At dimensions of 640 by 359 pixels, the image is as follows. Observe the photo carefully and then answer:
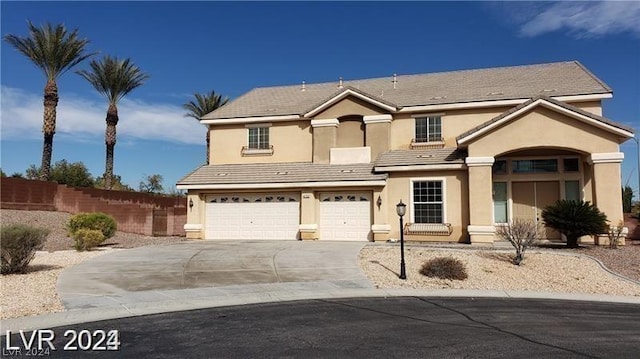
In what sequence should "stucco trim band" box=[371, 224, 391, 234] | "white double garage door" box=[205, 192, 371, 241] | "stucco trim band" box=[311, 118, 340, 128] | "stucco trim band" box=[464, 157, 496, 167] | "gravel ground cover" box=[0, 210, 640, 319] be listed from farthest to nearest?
"stucco trim band" box=[311, 118, 340, 128]
"white double garage door" box=[205, 192, 371, 241]
"stucco trim band" box=[371, 224, 391, 234]
"stucco trim band" box=[464, 157, 496, 167]
"gravel ground cover" box=[0, 210, 640, 319]

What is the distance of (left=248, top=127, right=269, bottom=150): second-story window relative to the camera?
25.5 meters

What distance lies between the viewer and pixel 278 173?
23.4m

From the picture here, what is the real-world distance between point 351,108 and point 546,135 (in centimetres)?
910

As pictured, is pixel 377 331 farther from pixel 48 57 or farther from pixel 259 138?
pixel 48 57

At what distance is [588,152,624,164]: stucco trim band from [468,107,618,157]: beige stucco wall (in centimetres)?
17

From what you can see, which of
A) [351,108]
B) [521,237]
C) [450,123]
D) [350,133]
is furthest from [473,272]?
[351,108]

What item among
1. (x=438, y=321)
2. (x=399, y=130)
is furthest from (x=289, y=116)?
(x=438, y=321)

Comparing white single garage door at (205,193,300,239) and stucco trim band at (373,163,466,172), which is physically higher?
stucco trim band at (373,163,466,172)

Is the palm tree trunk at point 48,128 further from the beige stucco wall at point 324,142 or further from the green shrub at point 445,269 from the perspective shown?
the green shrub at point 445,269

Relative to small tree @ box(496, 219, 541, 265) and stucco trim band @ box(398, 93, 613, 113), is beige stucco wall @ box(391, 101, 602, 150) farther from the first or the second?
small tree @ box(496, 219, 541, 265)

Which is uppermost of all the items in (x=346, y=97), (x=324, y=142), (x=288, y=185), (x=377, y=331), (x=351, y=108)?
(x=346, y=97)

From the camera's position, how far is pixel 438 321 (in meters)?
8.89

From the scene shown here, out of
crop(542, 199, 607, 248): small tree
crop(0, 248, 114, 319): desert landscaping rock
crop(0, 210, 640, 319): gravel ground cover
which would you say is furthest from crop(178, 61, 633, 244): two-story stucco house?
crop(0, 248, 114, 319): desert landscaping rock

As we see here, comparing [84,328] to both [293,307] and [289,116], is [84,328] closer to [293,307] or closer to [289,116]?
[293,307]
